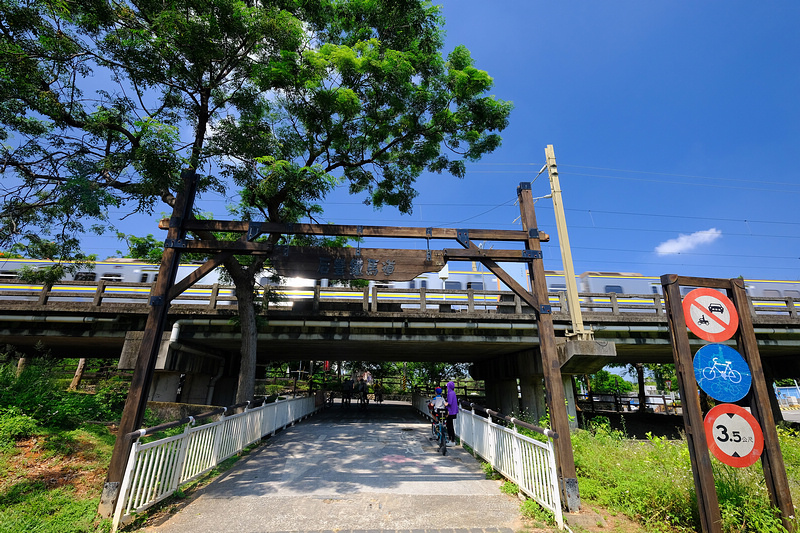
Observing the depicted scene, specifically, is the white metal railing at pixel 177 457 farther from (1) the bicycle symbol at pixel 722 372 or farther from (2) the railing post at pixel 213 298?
(1) the bicycle symbol at pixel 722 372

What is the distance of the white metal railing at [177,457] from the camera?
4.43m

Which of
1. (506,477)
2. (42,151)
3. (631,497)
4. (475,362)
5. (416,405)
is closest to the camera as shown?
(631,497)

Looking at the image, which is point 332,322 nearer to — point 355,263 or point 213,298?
point 213,298

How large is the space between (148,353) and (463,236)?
520cm

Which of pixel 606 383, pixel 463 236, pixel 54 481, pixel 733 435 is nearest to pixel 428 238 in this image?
pixel 463 236

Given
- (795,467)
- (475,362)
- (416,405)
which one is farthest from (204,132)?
(475,362)

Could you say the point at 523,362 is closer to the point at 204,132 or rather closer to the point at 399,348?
the point at 399,348

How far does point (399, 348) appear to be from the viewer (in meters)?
16.8

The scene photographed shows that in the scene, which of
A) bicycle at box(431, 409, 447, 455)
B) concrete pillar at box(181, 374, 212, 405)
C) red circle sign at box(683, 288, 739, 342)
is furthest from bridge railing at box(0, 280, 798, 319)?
red circle sign at box(683, 288, 739, 342)

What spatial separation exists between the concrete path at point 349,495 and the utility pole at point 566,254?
5.28 metres

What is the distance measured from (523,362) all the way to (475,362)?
670cm

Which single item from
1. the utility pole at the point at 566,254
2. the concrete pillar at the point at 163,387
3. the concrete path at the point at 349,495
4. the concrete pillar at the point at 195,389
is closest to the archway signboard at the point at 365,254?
the concrete path at the point at 349,495

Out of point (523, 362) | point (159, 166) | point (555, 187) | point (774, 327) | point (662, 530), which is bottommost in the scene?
point (662, 530)

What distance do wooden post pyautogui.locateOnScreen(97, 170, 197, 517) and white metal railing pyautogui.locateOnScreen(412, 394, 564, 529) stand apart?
216 inches
